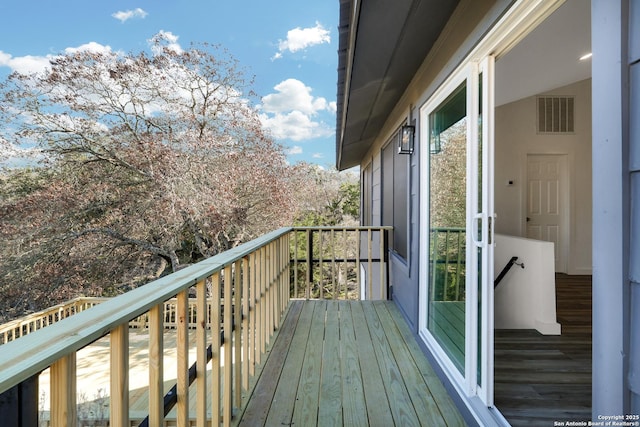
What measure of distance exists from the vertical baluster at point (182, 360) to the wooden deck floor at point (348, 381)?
→ 0.75 meters

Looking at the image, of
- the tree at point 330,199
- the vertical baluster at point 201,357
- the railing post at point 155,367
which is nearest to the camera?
the railing post at point 155,367

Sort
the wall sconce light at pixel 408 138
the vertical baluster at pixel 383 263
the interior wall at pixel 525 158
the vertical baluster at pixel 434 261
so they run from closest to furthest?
1. the vertical baluster at pixel 434 261
2. the wall sconce light at pixel 408 138
3. the vertical baluster at pixel 383 263
4. the interior wall at pixel 525 158

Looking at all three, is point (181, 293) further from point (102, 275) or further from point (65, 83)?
point (65, 83)

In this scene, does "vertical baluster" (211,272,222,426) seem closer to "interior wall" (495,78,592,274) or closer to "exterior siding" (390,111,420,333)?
"exterior siding" (390,111,420,333)

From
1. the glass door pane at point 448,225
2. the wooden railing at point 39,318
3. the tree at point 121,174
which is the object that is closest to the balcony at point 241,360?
the glass door pane at point 448,225

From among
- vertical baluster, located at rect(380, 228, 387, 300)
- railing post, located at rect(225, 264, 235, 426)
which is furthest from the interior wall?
railing post, located at rect(225, 264, 235, 426)

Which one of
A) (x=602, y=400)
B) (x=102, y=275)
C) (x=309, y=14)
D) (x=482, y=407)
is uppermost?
(x=309, y=14)

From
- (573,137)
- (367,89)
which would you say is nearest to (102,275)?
(367,89)

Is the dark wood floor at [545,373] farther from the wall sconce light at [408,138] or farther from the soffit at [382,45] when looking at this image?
the soffit at [382,45]

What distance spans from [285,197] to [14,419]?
8.74 m

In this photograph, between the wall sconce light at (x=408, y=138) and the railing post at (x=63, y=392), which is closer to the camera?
the railing post at (x=63, y=392)

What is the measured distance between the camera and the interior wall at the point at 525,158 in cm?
447

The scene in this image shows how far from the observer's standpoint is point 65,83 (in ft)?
24.9

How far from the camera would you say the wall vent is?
448cm
